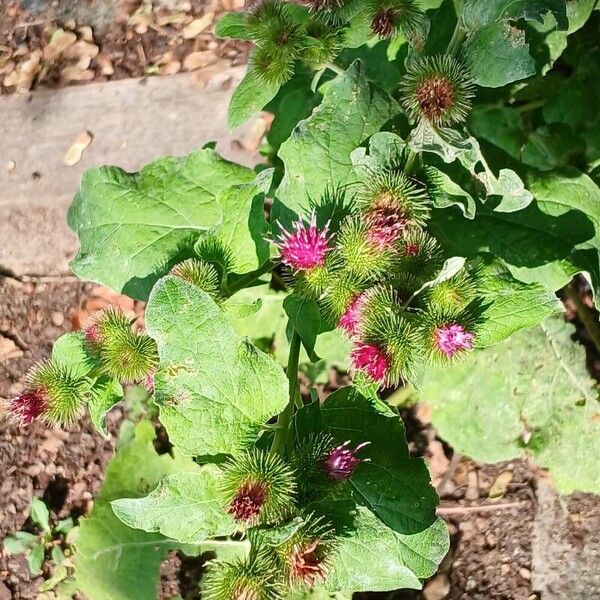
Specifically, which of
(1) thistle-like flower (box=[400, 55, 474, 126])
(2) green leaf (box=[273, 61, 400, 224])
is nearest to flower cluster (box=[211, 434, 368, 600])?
(2) green leaf (box=[273, 61, 400, 224])

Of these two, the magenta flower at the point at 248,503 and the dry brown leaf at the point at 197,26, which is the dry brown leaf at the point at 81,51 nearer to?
the dry brown leaf at the point at 197,26

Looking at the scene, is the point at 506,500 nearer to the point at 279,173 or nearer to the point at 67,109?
the point at 279,173

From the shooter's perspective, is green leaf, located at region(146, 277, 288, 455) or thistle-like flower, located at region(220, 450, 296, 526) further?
green leaf, located at region(146, 277, 288, 455)

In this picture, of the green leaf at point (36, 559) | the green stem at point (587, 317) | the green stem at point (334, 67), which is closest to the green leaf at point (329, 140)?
the green stem at point (334, 67)

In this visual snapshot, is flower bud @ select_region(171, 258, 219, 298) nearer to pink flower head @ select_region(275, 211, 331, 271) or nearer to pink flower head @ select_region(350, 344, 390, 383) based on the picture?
pink flower head @ select_region(275, 211, 331, 271)

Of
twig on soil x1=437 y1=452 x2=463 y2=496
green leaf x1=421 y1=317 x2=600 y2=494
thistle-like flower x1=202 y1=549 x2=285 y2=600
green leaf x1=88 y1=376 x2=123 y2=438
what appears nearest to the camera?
thistle-like flower x1=202 y1=549 x2=285 y2=600

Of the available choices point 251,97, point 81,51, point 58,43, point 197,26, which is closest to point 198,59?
point 197,26

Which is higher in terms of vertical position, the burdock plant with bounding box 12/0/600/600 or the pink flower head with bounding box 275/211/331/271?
the pink flower head with bounding box 275/211/331/271
